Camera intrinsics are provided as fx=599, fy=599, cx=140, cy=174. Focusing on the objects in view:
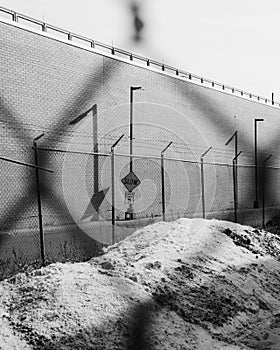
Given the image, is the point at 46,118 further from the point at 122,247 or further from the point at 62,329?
the point at 62,329

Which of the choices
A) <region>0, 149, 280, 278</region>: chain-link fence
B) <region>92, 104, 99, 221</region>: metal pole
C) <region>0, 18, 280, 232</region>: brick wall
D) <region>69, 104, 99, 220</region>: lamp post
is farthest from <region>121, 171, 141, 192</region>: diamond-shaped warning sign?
<region>69, 104, 99, 220</region>: lamp post

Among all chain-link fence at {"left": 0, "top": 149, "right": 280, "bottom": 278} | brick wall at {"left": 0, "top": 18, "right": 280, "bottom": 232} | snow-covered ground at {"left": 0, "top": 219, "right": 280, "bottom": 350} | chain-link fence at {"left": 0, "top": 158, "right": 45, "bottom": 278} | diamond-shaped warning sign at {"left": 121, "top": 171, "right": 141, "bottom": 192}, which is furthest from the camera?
brick wall at {"left": 0, "top": 18, "right": 280, "bottom": 232}

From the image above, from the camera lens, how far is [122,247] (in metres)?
8.50

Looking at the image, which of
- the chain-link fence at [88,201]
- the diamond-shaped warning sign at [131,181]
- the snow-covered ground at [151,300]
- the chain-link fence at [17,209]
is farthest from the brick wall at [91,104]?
the snow-covered ground at [151,300]

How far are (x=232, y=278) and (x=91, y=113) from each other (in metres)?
10.4

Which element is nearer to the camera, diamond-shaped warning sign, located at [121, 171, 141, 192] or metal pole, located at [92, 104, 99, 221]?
diamond-shaped warning sign, located at [121, 171, 141, 192]

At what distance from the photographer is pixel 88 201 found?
15.8 m

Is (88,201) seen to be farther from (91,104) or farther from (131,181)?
(91,104)

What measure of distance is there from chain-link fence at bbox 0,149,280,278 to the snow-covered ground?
76.1 inches

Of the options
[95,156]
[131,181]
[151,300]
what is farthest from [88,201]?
[151,300]

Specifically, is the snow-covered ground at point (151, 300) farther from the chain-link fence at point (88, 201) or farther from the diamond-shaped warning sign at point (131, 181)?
the diamond-shaped warning sign at point (131, 181)

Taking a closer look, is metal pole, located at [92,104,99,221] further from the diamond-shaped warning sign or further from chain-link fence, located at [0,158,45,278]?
the diamond-shaped warning sign

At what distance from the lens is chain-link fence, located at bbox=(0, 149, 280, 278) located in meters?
11.2

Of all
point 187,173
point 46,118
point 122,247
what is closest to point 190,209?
point 187,173
